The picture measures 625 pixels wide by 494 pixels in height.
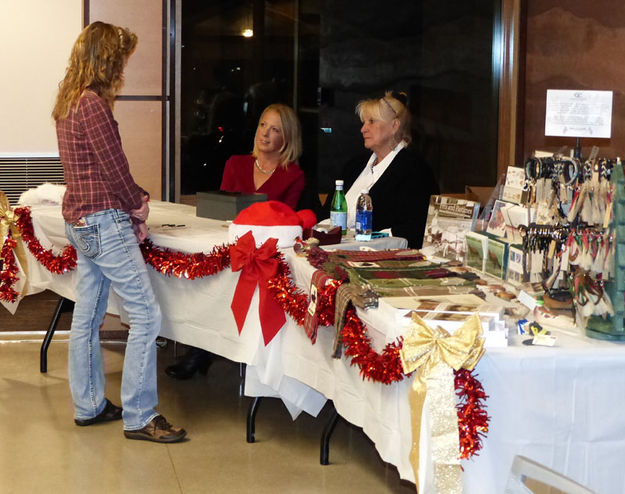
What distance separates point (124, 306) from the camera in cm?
335

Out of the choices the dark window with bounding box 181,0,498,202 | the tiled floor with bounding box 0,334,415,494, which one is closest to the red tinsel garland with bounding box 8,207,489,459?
the tiled floor with bounding box 0,334,415,494

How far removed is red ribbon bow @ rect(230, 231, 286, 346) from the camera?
10.3 ft

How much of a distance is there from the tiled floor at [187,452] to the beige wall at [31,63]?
5.12 feet

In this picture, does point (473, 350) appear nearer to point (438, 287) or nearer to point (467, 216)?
point (438, 287)

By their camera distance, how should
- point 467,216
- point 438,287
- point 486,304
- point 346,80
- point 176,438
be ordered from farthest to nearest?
point 346,80, point 176,438, point 467,216, point 438,287, point 486,304

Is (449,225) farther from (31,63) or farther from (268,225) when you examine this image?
(31,63)

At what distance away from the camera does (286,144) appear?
4512 millimetres

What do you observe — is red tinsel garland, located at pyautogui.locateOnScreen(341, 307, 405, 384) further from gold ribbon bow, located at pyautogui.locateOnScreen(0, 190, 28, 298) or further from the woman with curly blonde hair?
gold ribbon bow, located at pyautogui.locateOnScreen(0, 190, 28, 298)

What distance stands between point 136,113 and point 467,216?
2.90 metres

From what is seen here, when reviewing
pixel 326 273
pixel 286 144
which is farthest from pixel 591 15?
pixel 326 273

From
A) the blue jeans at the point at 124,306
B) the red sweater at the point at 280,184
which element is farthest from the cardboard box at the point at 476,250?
the red sweater at the point at 280,184

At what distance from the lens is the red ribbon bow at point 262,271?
313 centimetres

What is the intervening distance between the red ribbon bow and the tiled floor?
1.68ft

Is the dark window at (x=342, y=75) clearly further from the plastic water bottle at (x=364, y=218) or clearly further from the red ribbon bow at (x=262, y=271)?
the red ribbon bow at (x=262, y=271)
